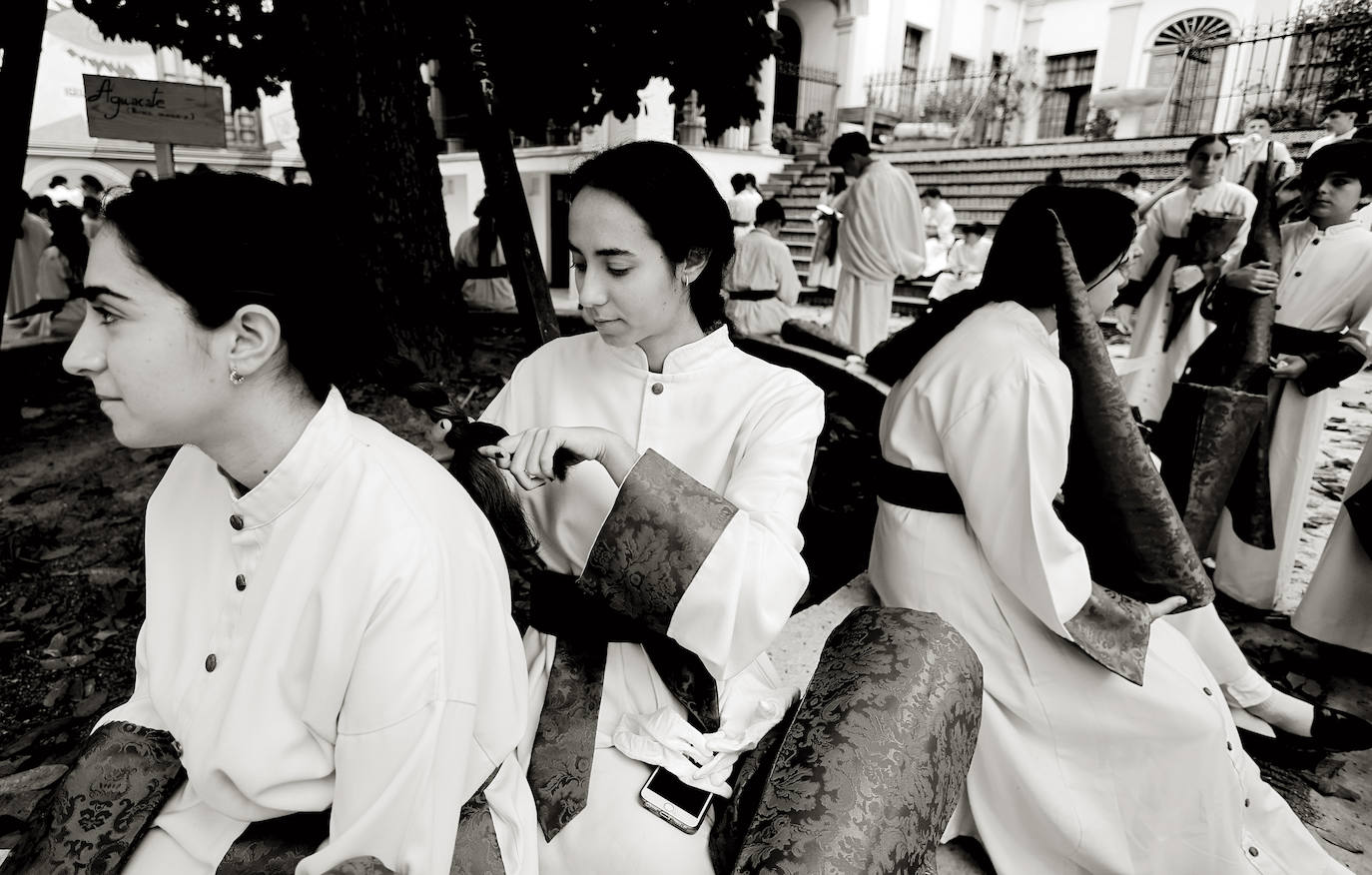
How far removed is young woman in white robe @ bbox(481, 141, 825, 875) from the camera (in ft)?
4.77

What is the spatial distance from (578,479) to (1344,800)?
267cm

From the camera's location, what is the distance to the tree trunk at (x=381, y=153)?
405 cm

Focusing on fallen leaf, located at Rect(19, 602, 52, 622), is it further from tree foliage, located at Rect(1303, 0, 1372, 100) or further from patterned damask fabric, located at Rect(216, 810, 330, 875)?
tree foliage, located at Rect(1303, 0, 1372, 100)

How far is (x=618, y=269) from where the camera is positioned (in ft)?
5.65

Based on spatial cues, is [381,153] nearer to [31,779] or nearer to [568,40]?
[568,40]

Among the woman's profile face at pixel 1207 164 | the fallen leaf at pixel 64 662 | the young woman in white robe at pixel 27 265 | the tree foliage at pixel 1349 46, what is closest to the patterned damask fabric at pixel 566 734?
the fallen leaf at pixel 64 662

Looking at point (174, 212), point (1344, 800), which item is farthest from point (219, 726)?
point (1344, 800)

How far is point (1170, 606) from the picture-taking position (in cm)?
210

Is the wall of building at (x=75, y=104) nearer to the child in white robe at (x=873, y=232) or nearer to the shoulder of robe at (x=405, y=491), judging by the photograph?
the child in white robe at (x=873, y=232)

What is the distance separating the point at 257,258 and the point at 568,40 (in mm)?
4007

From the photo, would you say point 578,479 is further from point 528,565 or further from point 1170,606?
point 1170,606

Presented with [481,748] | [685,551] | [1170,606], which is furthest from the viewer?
[1170,606]

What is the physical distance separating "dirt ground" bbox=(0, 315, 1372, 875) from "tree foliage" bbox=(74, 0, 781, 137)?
184 centimetres

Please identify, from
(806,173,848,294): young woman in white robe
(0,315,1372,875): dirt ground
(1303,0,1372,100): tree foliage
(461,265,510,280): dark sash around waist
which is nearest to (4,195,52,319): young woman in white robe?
(0,315,1372,875): dirt ground
